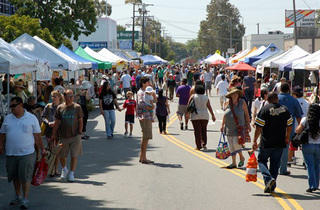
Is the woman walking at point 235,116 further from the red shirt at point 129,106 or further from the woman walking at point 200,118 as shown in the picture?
the red shirt at point 129,106

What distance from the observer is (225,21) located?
446 feet

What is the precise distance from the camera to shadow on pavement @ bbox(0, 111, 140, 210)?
340 inches

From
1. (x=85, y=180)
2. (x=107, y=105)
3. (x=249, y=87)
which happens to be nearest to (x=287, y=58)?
(x=249, y=87)

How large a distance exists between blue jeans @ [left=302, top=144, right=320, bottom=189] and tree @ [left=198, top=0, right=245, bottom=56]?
410 feet

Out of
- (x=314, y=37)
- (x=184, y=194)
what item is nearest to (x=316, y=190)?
(x=184, y=194)

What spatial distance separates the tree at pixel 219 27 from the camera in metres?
136

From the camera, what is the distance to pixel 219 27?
445 ft

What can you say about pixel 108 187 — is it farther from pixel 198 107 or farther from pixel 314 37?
pixel 314 37

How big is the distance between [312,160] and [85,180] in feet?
13.6

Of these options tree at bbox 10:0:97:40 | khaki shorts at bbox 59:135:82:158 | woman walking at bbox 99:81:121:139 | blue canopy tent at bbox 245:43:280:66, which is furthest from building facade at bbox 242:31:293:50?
khaki shorts at bbox 59:135:82:158

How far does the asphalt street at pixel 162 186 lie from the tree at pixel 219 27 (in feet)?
399

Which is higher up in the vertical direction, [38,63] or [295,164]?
[38,63]

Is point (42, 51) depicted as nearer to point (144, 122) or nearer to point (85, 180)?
point (144, 122)

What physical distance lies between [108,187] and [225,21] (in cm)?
12894
